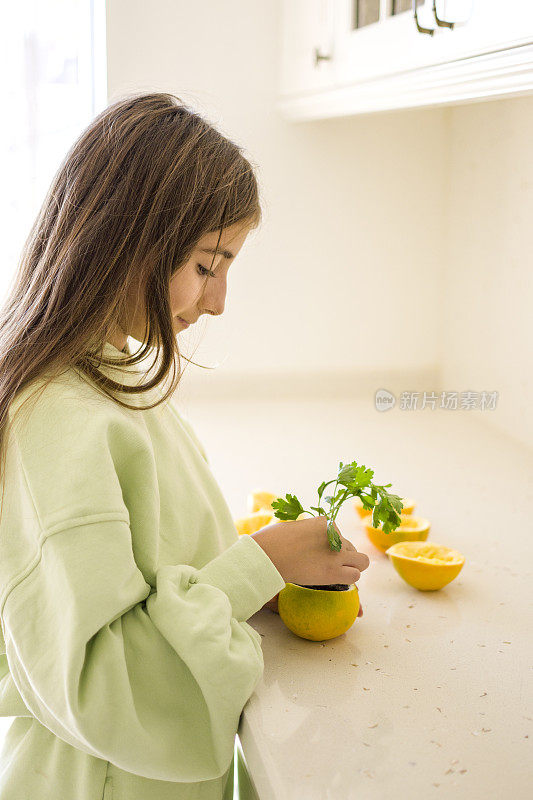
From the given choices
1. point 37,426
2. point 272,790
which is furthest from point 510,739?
point 37,426

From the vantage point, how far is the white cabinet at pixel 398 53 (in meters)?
0.78

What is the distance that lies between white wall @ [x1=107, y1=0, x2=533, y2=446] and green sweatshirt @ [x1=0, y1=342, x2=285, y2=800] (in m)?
0.98

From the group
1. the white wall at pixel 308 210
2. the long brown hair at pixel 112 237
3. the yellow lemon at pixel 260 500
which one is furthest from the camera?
the white wall at pixel 308 210

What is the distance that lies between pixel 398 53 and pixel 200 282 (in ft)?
1.69

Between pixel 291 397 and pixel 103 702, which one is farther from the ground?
pixel 103 702

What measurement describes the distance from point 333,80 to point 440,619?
0.94m

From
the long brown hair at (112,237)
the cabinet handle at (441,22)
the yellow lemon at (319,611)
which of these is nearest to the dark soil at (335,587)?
the yellow lemon at (319,611)

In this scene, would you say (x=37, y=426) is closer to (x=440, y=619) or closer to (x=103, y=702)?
(x=103, y=702)

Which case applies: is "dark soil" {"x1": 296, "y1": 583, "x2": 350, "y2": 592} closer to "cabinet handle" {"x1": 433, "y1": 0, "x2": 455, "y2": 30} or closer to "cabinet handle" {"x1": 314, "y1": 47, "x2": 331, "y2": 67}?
"cabinet handle" {"x1": 433, "y1": 0, "x2": 455, "y2": 30}

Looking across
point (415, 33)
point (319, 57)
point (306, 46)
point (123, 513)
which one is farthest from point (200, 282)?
point (306, 46)

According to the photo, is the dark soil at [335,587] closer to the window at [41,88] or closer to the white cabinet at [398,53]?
the white cabinet at [398,53]

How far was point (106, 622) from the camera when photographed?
21.7 inches

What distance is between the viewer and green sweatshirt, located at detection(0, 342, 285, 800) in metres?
0.55

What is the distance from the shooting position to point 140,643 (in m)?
0.58
